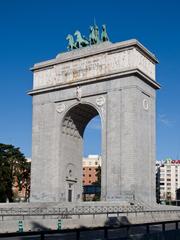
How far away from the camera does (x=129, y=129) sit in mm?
43625

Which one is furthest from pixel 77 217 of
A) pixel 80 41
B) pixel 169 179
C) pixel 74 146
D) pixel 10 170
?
pixel 169 179

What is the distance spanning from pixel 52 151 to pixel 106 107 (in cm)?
813

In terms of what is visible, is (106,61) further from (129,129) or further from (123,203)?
(123,203)

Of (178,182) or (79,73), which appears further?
(178,182)

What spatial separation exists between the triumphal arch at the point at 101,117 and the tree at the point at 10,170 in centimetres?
792

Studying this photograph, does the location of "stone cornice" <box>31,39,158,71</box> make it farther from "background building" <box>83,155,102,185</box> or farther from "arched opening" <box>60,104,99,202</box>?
"background building" <box>83,155,102,185</box>

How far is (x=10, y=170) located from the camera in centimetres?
5750

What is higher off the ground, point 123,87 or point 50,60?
point 50,60

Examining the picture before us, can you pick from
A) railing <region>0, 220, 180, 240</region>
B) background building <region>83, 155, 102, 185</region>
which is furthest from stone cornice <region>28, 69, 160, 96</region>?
background building <region>83, 155, 102, 185</region>

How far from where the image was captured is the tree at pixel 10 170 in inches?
2198

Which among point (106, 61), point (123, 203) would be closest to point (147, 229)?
point (123, 203)

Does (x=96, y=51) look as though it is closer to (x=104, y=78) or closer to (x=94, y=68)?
(x=94, y=68)

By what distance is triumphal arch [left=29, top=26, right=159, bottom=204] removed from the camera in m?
43.6

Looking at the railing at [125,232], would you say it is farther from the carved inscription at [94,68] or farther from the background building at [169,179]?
the background building at [169,179]
